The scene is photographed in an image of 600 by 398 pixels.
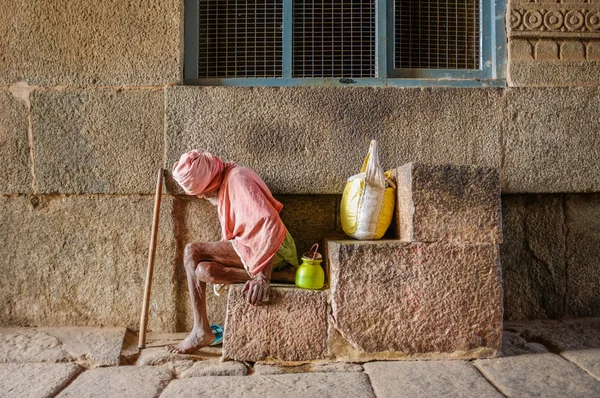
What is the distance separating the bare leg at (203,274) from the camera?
10.0ft

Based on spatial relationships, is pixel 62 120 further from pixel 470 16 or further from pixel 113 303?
pixel 470 16

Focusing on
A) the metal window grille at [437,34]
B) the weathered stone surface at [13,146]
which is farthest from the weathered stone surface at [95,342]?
the metal window grille at [437,34]

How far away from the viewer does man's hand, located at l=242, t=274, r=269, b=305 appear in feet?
9.45

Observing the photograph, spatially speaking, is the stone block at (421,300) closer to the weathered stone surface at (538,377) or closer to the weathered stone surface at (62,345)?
the weathered stone surface at (538,377)

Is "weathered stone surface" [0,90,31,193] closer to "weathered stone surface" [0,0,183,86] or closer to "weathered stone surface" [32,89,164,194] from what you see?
"weathered stone surface" [32,89,164,194]

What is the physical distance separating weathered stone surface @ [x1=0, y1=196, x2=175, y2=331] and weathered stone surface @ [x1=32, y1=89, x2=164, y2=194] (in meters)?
0.13

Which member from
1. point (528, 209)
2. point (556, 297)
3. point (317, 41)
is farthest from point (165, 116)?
point (556, 297)

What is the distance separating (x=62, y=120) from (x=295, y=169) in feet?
5.62

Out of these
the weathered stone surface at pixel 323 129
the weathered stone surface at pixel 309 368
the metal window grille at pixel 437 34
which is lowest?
the weathered stone surface at pixel 309 368

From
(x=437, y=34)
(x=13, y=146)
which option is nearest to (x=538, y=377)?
(x=437, y=34)

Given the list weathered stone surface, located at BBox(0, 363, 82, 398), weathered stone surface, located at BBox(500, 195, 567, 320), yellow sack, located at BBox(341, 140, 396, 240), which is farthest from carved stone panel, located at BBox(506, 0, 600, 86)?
weathered stone surface, located at BBox(0, 363, 82, 398)

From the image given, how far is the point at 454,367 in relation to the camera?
2.73m

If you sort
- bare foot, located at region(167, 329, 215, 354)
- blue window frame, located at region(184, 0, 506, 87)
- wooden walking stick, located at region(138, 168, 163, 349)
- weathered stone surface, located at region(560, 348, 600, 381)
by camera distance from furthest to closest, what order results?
blue window frame, located at region(184, 0, 506, 87) < wooden walking stick, located at region(138, 168, 163, 349) < bare foot, located at region(167, 329, 215, 354) < weathered stone surface, located at region(560, 348, 600, 381)

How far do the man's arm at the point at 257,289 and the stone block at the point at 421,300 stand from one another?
0.42 metres
